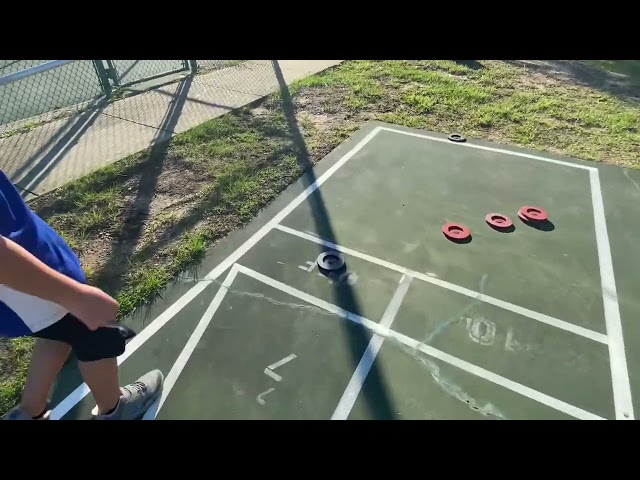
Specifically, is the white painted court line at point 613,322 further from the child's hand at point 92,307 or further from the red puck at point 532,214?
the child's hand at point 92,307

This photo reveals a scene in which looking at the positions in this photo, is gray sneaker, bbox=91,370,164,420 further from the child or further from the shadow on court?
the shadow on court

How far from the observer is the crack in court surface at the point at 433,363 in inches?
113

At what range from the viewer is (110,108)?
7.07 m

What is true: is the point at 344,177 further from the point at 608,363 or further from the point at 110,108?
the point at 110,108

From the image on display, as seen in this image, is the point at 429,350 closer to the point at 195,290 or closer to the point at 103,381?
the point at 195,290

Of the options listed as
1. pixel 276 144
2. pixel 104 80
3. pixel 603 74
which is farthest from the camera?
pixel 603 74

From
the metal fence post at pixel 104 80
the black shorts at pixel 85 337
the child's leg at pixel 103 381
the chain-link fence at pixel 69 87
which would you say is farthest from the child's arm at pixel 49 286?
the metal fence post at pixel 104 80

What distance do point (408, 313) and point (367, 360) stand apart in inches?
23.0

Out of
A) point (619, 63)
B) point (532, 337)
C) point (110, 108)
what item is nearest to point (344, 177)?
point (532, 337)

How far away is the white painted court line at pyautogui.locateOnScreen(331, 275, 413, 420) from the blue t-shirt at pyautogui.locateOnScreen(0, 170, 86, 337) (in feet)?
5.66

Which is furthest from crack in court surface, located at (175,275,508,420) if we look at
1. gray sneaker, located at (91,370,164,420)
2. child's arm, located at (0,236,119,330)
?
child's arm, located at (0,236,119,330)

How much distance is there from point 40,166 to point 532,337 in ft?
18.9

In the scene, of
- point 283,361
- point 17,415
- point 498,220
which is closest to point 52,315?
point 17,415

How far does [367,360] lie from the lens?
3.17 meters
